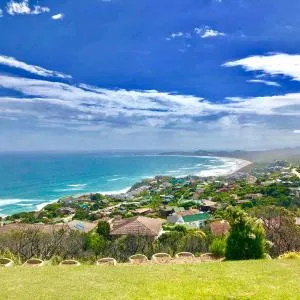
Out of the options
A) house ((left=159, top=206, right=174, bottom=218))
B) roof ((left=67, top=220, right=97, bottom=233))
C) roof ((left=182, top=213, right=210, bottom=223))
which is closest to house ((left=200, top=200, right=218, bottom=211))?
house ((left=159, top=206, right=174, bottom=218))

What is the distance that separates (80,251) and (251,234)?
10.6m

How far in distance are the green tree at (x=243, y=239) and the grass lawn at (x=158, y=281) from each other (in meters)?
1.50

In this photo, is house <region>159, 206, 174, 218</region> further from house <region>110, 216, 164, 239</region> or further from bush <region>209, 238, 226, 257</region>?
bush <region>209, 238, 226, 257</region>

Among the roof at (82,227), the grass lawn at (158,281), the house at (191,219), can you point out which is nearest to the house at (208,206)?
the house at (191,219)

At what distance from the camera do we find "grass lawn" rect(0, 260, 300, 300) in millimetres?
9273

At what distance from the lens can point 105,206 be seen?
6194cm

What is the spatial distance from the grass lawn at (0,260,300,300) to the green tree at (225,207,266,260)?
1.50 m

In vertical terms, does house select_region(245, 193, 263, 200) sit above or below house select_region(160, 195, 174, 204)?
above

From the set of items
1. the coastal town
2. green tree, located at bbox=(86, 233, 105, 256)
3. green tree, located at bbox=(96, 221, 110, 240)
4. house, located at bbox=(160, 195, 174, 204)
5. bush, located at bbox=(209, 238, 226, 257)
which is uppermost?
bush, located at bbox=(209, 238, 226, 257)

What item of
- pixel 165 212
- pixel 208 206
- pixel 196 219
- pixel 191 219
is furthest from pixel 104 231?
pixel 208 206

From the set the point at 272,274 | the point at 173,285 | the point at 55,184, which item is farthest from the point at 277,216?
the point at 55,184

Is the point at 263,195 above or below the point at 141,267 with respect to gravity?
below

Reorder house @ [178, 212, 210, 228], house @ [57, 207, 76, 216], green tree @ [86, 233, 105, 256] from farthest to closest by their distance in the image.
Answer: house @ [57, 207, 76, 216], house @ [178, 212, 210, 228], green tree @ [86, 233, 105, 256]

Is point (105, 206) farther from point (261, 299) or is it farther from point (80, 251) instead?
point (261, 299)
